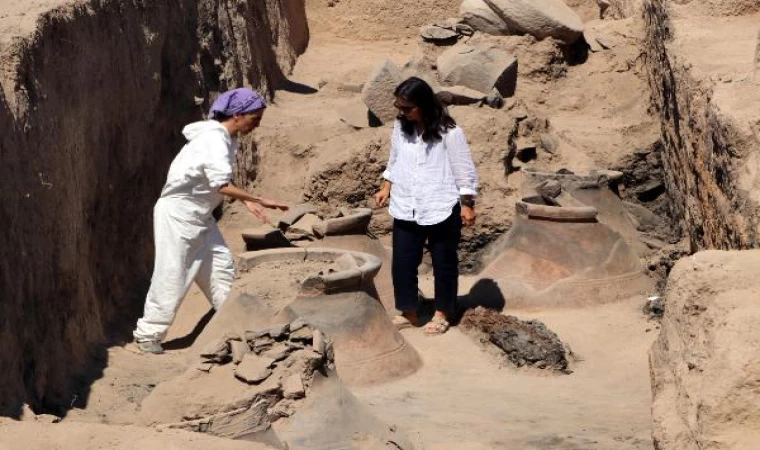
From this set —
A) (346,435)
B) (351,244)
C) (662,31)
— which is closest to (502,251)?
(351,244)

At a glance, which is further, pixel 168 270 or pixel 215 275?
pixel 215 275

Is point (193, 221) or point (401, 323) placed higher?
point (193, 221)

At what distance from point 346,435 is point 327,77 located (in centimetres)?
860

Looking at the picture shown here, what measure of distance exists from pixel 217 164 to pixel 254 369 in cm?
228

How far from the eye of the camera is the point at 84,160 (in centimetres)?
747

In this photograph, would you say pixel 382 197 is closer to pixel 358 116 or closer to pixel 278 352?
pixel 278 352

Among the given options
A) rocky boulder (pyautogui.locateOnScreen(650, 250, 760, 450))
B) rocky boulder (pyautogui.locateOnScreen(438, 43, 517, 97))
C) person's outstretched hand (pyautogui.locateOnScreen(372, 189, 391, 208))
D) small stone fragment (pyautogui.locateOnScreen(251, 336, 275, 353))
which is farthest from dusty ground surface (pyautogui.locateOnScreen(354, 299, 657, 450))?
rocky boulder (pyautogui.locateOnScreen(438, 43, 517, 97))

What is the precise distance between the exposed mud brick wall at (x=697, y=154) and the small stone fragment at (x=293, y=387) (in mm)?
1881

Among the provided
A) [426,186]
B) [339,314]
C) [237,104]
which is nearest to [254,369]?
[339,314]

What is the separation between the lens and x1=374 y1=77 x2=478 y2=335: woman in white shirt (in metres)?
7.66

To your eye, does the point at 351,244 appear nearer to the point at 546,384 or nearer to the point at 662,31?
the point at 546,384

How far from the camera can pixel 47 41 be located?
7.04 m

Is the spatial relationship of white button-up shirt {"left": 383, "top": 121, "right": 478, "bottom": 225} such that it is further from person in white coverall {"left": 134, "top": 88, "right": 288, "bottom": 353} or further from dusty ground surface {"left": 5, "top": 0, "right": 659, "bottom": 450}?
person in white coverall {"left": 134, "top": 88, "right": 288, "bottom": 353}

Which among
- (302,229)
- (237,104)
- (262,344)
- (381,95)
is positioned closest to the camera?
(262,344)
